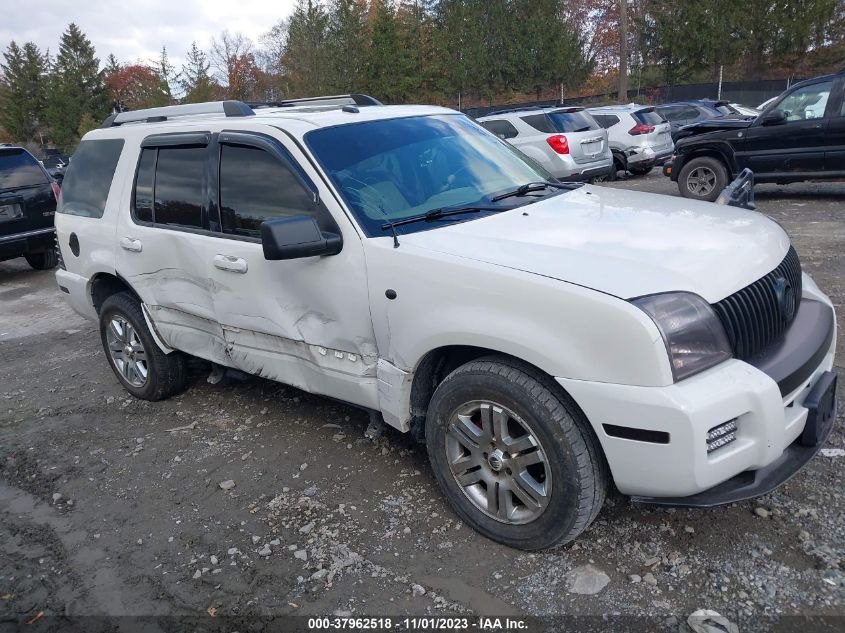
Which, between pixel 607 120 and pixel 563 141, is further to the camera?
pixel 607 120

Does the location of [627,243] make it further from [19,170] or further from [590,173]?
[590,173]

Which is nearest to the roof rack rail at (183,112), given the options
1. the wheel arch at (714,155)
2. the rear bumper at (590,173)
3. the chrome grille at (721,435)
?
the chrome grille at (721,435)

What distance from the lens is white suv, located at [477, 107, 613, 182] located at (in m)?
12.8

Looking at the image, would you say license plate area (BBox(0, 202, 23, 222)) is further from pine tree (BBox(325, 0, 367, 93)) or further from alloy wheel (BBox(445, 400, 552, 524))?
pine tree (BBox(325, 0, 367, 93))

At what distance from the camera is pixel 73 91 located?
165 feet

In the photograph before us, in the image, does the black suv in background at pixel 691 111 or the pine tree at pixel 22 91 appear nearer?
the black suv in background at pixel 691 111

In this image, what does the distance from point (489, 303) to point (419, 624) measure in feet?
4.16

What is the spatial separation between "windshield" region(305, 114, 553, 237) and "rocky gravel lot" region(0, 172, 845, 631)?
1.43 m

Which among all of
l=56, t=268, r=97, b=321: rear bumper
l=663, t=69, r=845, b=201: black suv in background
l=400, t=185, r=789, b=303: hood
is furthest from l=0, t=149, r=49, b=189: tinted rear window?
l=663, t=69, r=845, b=201: black suv in background

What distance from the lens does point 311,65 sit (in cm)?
3434

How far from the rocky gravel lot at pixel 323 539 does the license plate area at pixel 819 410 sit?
44cm

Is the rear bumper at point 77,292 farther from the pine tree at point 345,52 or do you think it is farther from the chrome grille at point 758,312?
the pine tree at point 345,52

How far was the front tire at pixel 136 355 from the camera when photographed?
4723 mm

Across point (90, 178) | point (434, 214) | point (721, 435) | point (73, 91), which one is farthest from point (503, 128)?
point (73, 91)
